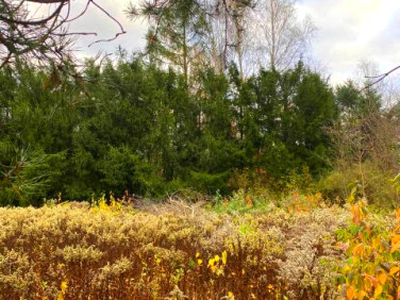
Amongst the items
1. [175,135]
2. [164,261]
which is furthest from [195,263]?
[175,135]

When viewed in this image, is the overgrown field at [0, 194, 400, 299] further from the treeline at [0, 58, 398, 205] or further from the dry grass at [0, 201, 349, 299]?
the treeline at [0, 58, 398, 205]

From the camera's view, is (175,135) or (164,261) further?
(175,135)

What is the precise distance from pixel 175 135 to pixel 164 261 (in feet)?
40.5

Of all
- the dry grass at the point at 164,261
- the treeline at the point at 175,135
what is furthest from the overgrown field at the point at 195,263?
the treeline at the point at 175,135

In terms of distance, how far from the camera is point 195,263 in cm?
384

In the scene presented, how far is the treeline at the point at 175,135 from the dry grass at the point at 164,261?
8915mm

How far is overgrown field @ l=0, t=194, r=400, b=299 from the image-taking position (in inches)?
94.3

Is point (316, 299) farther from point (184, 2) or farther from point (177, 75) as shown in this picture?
point (177, 75)

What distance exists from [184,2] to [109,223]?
2736 millimetres

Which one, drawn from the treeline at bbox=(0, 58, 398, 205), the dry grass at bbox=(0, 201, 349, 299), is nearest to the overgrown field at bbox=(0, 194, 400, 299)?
the dry grass at bbox=(0, 201, 349, 299)

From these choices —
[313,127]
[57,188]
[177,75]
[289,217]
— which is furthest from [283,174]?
[289,217]

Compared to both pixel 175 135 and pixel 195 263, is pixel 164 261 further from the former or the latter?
pixel 175 135

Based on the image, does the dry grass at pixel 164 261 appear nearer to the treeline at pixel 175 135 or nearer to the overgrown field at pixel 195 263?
the overgrown field at pixel 195 263

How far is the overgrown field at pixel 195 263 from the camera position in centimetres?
239
